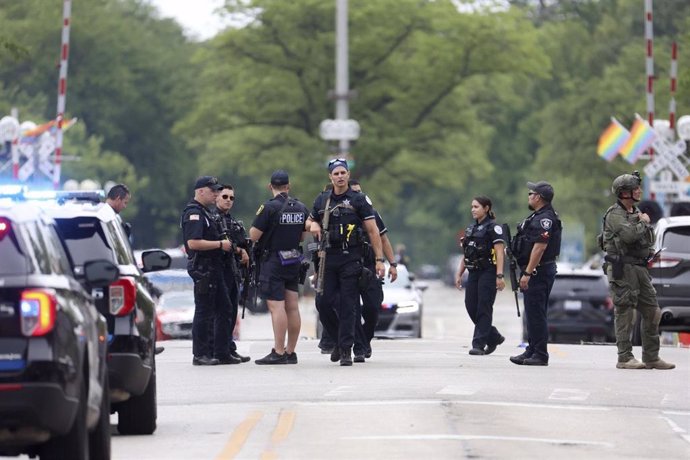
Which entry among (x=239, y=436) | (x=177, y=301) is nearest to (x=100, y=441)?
(x=239, y=436)

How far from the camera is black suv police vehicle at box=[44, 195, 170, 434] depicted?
12812 millimetres

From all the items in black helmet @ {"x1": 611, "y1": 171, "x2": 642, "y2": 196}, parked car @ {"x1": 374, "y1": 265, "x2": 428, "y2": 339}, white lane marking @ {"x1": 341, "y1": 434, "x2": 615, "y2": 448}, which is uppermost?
black helmet @ {"x1": 611, "y1": 171, "x2": 642, "y2": 196}

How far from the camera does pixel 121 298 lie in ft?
42.6

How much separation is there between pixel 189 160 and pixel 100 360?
75.0 m

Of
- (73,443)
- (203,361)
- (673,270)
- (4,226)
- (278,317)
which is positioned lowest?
(203,361)

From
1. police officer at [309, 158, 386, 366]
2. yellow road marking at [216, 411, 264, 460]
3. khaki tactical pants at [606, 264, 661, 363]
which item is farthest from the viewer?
khaki tactical pants at [606, 264, 661, 363]

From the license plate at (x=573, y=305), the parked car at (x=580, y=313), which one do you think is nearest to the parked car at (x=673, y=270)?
the parked car at (x=580, y=313)

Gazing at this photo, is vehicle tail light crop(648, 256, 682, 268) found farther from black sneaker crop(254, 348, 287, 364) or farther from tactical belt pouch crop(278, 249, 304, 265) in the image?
tactical belt pouch crop(278, 249, 304, 265)

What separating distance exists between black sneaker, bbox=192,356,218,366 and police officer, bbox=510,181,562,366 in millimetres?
2887

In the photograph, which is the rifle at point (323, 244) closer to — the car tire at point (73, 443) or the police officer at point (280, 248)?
the police officer at point (280, 248)

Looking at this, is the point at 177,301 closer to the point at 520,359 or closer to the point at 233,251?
the point at 233,251

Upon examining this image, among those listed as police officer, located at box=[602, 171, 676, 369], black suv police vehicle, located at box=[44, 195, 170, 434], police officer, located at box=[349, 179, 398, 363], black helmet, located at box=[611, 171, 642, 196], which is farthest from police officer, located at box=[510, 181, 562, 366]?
black suv police vehicle, located at box=[44, 195, 170, 434]

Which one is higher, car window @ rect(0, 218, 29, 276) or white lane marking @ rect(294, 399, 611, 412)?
car window @ rect(0, 218, 29, 276)

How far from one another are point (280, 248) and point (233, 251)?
0.64 meters
